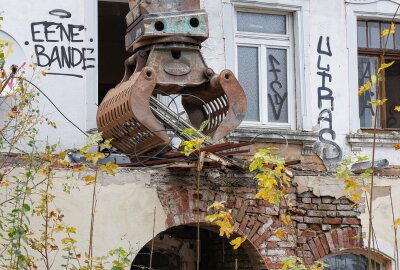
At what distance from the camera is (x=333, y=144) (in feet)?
44.7

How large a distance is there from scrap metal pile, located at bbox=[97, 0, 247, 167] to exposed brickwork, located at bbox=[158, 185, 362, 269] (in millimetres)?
756

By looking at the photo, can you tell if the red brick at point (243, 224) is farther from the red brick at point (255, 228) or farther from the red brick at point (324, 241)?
the red brick at point (324, 241)

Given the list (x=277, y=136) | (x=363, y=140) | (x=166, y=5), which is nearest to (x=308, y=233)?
(x=277, y=136)

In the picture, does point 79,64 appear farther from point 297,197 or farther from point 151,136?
point 297,197

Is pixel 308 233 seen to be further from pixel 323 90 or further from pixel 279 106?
pixel 323 90

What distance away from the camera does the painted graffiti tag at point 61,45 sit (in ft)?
40.7

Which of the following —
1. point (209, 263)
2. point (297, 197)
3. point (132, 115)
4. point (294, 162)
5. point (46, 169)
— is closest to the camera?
point (46, 169)

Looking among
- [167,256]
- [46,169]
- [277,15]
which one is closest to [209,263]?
[167,256]

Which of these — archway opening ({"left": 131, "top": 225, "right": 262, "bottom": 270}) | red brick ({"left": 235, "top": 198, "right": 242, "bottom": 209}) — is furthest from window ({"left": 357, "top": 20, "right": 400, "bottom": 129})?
archway opening ({"left": 131, "top": 225, "right": 262, "bottom": 270})

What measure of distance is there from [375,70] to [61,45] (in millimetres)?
4492

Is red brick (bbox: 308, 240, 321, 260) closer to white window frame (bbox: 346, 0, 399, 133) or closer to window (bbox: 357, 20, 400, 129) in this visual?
white window frame (bbox: 346, 0, 399, 133)

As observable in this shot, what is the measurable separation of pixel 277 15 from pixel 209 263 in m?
3.62

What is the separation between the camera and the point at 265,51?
44.7 feet

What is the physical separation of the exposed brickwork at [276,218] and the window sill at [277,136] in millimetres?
671
